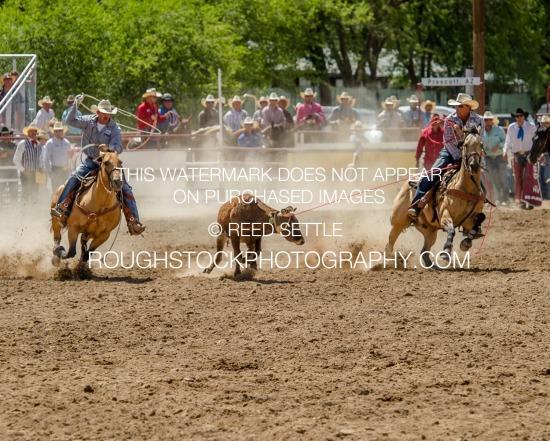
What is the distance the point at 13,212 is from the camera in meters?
17.8

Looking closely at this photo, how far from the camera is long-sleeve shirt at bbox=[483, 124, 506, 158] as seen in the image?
65.7 ft

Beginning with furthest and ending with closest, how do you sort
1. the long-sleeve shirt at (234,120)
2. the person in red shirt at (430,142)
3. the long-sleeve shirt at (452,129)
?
the long-sleeve shirt at (234,120) < the person in red shirt at (430,142) < the long-sleeve shirt at (452,129)

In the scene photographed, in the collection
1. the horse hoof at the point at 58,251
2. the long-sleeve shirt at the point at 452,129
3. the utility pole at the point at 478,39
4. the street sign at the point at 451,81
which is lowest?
the horse hoof at the point at 58,251

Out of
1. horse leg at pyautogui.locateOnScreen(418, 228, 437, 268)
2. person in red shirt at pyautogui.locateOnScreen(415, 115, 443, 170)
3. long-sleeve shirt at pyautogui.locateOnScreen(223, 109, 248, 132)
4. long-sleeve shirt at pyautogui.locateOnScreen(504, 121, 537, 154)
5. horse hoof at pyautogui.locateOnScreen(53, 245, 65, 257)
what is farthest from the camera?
long-sleeve shirt at pyautogui.locateOnScreen(223, 109, 248, 132)

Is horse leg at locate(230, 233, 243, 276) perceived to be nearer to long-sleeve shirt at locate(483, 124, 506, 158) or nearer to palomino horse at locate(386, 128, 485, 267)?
palomino horse at locate(386, 128, 485, 267)

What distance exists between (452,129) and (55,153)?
26.4 ft

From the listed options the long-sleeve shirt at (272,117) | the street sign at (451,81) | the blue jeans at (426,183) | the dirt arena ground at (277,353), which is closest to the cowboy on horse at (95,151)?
the dirt arena ground at (277,353)

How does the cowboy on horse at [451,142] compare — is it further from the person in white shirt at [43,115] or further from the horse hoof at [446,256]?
the person in white shirt at [43,115]

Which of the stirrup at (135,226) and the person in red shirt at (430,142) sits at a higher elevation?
the person in red shirt at (430,142)

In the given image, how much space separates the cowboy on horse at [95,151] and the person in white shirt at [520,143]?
32.0 ft

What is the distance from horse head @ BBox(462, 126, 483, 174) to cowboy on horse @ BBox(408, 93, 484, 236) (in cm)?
24

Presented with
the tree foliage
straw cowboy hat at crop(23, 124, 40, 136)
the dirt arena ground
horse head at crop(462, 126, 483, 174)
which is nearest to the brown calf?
the dirt arena ground

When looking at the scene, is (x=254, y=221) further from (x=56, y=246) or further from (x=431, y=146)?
(x=431, y=146)

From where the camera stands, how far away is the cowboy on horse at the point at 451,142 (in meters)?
12.1
